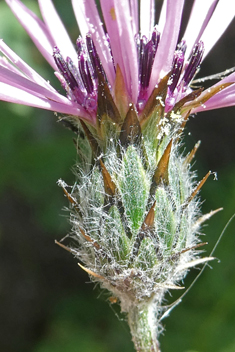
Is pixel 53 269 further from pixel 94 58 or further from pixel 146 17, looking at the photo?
pixel 94 58

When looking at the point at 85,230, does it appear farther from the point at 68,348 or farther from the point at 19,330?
the point at 19,330

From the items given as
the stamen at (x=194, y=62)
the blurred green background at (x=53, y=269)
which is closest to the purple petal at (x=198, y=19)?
the stamen at (x=194, y=62)

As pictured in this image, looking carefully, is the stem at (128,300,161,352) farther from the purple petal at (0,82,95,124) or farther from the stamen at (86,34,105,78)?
the stamen at (86,34,105,78)

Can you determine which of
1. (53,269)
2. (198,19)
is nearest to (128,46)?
(198,19)

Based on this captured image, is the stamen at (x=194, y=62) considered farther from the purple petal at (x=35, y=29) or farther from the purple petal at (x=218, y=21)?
the purple petal at (x=35, y=29)

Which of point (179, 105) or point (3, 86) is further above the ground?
point (3, 86)

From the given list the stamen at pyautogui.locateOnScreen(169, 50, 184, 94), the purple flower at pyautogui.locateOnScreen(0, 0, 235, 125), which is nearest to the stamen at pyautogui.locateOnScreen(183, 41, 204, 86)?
the purple flower at pyautogui.locateOnScreen(0, 0, 235, 125)

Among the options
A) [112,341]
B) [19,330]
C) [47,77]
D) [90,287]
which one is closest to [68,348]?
[112,341]
